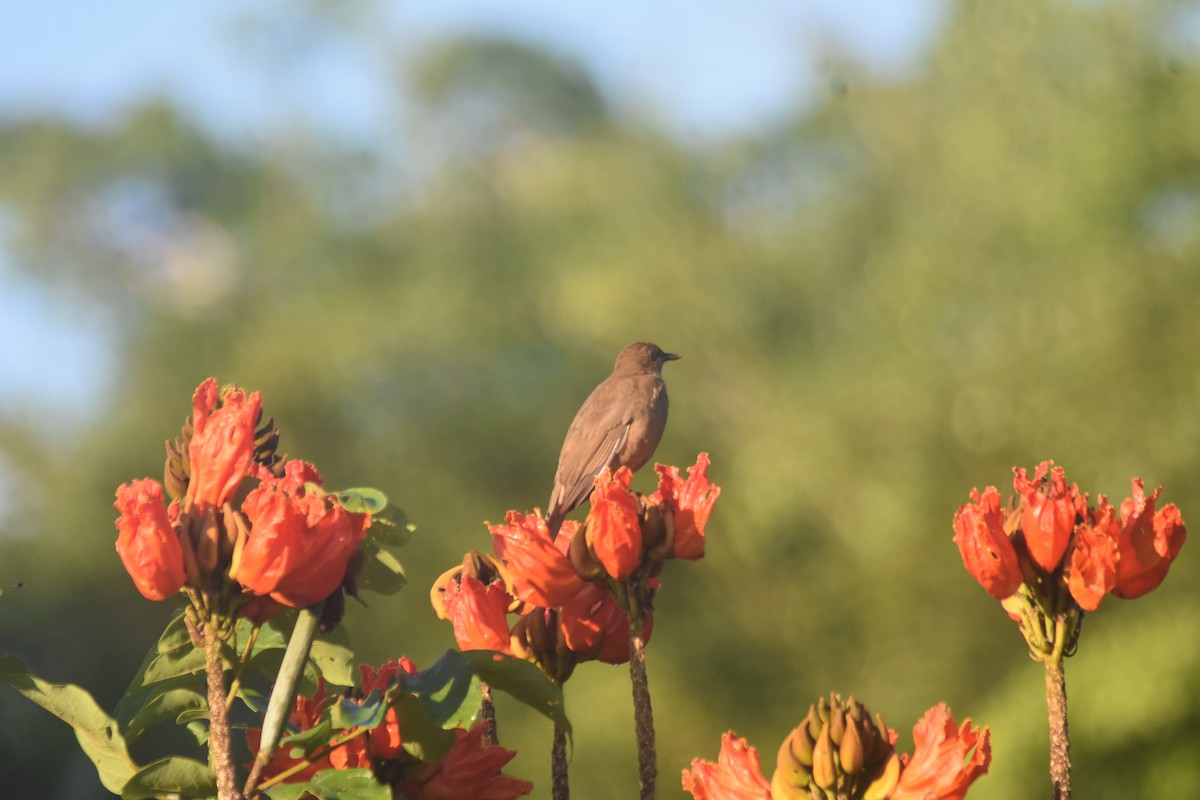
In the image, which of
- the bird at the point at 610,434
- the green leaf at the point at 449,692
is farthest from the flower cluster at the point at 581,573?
the bird at the point at 610,434

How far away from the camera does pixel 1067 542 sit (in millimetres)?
1977

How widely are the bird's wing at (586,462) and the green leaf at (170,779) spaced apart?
365cm

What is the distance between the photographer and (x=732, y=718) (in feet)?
42.1

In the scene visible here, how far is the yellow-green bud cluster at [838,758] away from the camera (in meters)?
1.67

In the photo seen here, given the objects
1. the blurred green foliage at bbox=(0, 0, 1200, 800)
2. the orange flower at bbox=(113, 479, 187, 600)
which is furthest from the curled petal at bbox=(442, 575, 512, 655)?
the blurred green foliage at bbox=(0, 0, 1200, 800)

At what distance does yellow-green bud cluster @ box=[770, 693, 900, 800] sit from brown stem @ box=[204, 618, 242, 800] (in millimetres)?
608

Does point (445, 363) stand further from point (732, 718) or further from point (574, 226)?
point (732, 718)

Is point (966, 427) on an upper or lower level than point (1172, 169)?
lower

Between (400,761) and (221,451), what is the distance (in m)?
0.44

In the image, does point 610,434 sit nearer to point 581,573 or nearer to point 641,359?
point 641,359

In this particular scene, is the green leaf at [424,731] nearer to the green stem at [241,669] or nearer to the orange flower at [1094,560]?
the green stem at [241,669]

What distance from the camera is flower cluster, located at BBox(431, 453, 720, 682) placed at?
2002mm

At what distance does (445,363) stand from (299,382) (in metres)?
2.11

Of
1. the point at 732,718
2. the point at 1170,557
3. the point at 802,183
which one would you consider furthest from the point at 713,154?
the point at 1170,557
